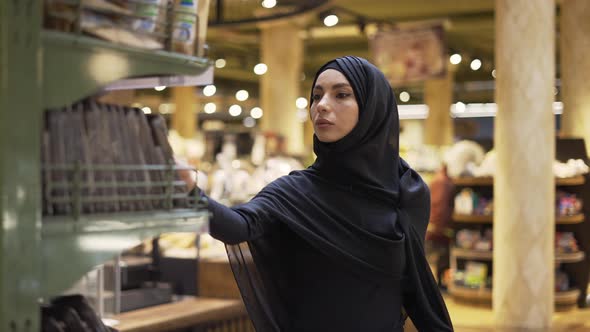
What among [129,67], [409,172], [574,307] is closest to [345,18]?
[574,307]

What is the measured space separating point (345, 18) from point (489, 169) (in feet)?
22.8

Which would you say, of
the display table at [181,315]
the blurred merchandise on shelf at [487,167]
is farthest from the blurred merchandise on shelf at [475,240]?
the display table at [181,315]

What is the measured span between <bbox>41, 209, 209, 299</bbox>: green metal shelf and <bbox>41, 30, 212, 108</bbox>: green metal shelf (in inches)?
8.7

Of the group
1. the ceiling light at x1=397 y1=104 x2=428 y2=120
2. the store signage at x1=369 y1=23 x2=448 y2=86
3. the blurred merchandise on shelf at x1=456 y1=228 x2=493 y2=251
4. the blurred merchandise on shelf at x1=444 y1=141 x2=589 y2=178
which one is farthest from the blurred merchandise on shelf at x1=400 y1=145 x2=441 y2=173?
the ceiling light at x1=397 y1=104 x2=428 y2=120

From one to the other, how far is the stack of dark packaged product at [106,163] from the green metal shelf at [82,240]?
0.03 metres

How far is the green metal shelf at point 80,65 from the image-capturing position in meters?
1.39

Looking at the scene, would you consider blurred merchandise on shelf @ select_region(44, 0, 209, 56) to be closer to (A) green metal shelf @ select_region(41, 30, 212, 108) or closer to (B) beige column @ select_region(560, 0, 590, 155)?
(A) green metal shelf @ select_region(41, 30, 212, 108)

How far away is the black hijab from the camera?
2.32m

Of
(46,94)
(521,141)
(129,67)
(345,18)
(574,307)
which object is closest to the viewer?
(46,94)

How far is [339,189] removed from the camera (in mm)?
2398

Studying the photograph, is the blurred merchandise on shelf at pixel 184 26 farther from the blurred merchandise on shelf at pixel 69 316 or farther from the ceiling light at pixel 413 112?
the ceiling light at pixel 413 112

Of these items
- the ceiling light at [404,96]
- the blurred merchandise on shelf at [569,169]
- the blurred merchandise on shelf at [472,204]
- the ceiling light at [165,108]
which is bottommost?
the blurred merchandise on shelf at [472,204]

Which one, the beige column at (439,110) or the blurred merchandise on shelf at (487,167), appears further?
the beige column at (439,110)

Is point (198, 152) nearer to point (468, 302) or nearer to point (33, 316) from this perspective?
point (468, 302)
